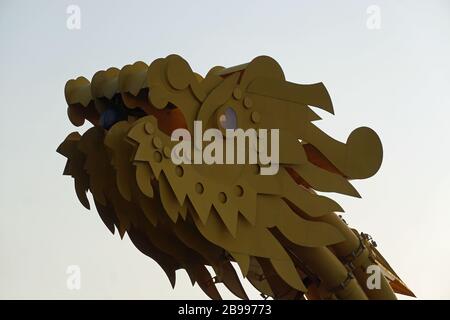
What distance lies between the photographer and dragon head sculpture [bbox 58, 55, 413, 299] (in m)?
11.4

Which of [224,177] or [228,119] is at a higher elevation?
[228,119]

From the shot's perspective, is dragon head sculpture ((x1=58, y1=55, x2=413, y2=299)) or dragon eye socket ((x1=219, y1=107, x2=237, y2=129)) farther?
dragon eye socket ((x1=219, y1=107, x2=237, y2=129))

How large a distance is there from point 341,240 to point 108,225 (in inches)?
114

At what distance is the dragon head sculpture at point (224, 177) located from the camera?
37.4 feet

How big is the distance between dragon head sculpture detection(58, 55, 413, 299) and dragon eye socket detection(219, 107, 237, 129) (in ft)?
0.04

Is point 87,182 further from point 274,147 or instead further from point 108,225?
point 274,147

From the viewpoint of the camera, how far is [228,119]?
1177 cm

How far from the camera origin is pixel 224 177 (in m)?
11.7

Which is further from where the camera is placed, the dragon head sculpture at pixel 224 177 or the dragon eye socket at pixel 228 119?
the dragon eye socket at pixel 228 119

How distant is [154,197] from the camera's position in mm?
11508

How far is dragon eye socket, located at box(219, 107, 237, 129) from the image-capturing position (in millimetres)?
11695

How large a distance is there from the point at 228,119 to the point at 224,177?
26.1 inches

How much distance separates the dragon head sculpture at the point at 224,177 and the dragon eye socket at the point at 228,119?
0.04 feet

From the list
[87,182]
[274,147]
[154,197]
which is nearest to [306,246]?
[274,147]
